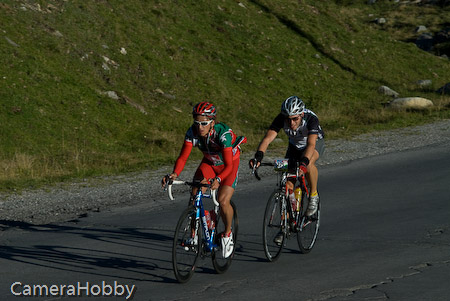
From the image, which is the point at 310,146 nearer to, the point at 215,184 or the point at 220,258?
the point at 215,184

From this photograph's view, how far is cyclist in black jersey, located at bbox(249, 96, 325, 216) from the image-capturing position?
8000 millimetres

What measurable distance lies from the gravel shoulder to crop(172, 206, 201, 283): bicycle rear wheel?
14.7ft

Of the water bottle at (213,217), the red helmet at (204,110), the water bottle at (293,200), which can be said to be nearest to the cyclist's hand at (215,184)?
the water bottle at (213,217)

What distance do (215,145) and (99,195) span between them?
5804mm

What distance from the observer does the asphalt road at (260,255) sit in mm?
6852

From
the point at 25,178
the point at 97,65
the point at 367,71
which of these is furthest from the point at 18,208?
the point at 367,71

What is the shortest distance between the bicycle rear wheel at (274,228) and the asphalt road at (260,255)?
184 mm

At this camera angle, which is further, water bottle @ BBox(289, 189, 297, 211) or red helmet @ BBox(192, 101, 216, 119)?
water bottle @ BBox(289, 189, 297, 211)

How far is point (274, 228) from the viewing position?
8016 millimetres

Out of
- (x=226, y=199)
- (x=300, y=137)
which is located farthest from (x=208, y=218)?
(x=300, y=137)

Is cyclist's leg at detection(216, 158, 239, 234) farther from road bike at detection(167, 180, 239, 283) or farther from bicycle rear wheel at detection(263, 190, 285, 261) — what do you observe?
bicycle rear wheel at detection(263, 190, 285, 261)

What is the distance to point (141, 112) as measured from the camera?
68.2 ft

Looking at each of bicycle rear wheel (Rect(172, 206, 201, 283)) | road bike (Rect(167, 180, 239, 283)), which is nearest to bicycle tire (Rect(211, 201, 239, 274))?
road bike (Rect(167, 180, 239, 283))

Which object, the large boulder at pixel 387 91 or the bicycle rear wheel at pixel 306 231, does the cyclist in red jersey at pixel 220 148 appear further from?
the large boulder at pixel 387 91
